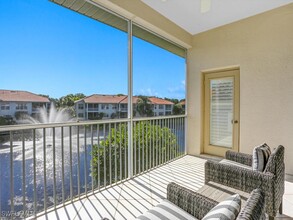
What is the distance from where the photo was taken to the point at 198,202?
4.02ft

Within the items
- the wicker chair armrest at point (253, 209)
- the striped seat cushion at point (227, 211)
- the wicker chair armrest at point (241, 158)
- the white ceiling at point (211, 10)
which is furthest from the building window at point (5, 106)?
the wicker chair armrest at point (241, 158)

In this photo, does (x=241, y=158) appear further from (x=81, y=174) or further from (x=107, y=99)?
(x=81, y=174)

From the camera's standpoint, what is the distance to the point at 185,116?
14.3ft

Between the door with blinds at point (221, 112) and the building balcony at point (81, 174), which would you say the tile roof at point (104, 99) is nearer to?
the building balcony at point (81, 174)

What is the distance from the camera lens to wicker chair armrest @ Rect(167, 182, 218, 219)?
118 centimetres

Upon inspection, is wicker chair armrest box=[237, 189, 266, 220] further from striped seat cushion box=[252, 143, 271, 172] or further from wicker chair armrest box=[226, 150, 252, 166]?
wicker chair armrest box=[226, 150, 252, 166]

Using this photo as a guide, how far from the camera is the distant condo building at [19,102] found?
178 cm

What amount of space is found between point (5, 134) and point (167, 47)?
10.6ft

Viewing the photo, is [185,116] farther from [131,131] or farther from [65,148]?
[65,148]

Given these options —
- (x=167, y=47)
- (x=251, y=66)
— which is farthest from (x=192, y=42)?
(x=251, y=66)

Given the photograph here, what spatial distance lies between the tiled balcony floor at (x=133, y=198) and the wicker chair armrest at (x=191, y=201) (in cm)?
84

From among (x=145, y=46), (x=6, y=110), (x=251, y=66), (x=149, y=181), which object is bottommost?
(x=149, y=181)

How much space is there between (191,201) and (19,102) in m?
1.87

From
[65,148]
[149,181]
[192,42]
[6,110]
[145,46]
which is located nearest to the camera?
[6,110]
